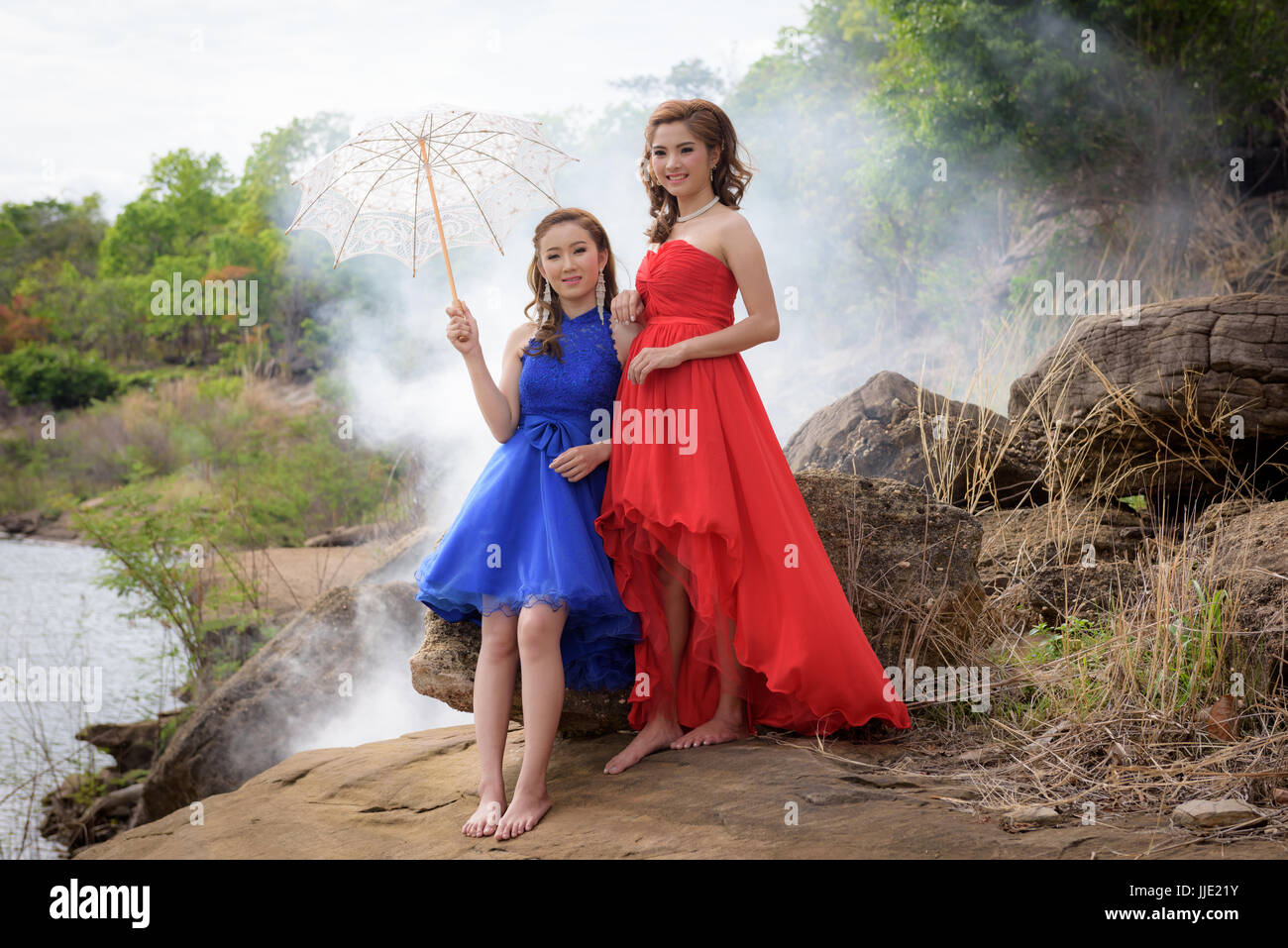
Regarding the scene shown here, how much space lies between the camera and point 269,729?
19.2ft

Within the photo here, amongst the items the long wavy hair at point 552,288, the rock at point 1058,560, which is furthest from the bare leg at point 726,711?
the rock at point 1058,560

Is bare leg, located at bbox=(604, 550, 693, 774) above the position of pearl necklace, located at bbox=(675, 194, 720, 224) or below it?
below

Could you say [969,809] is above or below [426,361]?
below

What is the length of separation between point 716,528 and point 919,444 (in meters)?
2.69

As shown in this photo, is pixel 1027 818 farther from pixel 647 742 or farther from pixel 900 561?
pixel 900 561

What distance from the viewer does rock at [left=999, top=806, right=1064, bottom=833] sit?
113 inches

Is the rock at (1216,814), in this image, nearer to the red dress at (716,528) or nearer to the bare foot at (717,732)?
the red dress at (716,528)

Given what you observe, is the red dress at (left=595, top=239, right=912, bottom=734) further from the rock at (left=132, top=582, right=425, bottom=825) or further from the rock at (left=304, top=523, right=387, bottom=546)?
the rock at (left=304, top=523, right=387, bottom=546)

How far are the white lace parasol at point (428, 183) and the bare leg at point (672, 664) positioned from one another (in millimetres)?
1238

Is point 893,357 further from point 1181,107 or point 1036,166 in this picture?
point 1181,107

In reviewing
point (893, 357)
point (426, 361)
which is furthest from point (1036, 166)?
point (426, 361)

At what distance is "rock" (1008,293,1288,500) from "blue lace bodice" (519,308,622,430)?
2.90 meters

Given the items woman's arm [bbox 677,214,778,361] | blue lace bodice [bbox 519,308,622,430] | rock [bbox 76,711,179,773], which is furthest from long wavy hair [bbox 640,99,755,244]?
rock [bbox 76,711,179,773]
